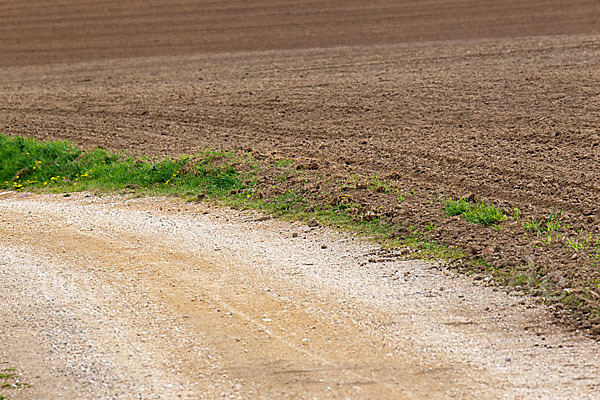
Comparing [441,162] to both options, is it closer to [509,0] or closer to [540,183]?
[540,183]

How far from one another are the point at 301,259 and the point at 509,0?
1045 inches

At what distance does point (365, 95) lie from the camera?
56.9ft

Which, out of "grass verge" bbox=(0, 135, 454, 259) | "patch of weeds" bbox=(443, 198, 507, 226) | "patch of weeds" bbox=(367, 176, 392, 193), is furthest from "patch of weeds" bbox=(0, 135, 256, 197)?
"patch of weeds" bbox=(443, 198, 507, 226)

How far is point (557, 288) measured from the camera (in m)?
7.12

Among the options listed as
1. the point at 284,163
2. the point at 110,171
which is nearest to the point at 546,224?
the point at 284,163

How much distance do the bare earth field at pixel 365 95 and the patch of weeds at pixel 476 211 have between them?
0.17 meters

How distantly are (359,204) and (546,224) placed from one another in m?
2.53

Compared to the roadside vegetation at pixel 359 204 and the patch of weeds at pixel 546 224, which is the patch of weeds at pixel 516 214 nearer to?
the roadside vegetation at pixel 359 204

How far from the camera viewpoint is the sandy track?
1101 inches

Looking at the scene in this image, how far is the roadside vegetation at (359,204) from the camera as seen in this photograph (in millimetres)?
7477

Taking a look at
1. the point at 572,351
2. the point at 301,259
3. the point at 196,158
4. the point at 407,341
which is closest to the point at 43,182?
the point at 196,158

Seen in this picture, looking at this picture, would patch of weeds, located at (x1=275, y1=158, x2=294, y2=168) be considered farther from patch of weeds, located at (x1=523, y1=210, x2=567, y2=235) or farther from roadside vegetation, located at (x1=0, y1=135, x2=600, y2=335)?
patch of weeds, located at (x1=523, y1=210, x2=567, y2=235)

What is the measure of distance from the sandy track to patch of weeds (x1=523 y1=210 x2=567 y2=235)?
1901cm

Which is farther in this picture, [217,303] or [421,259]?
[421,259]
